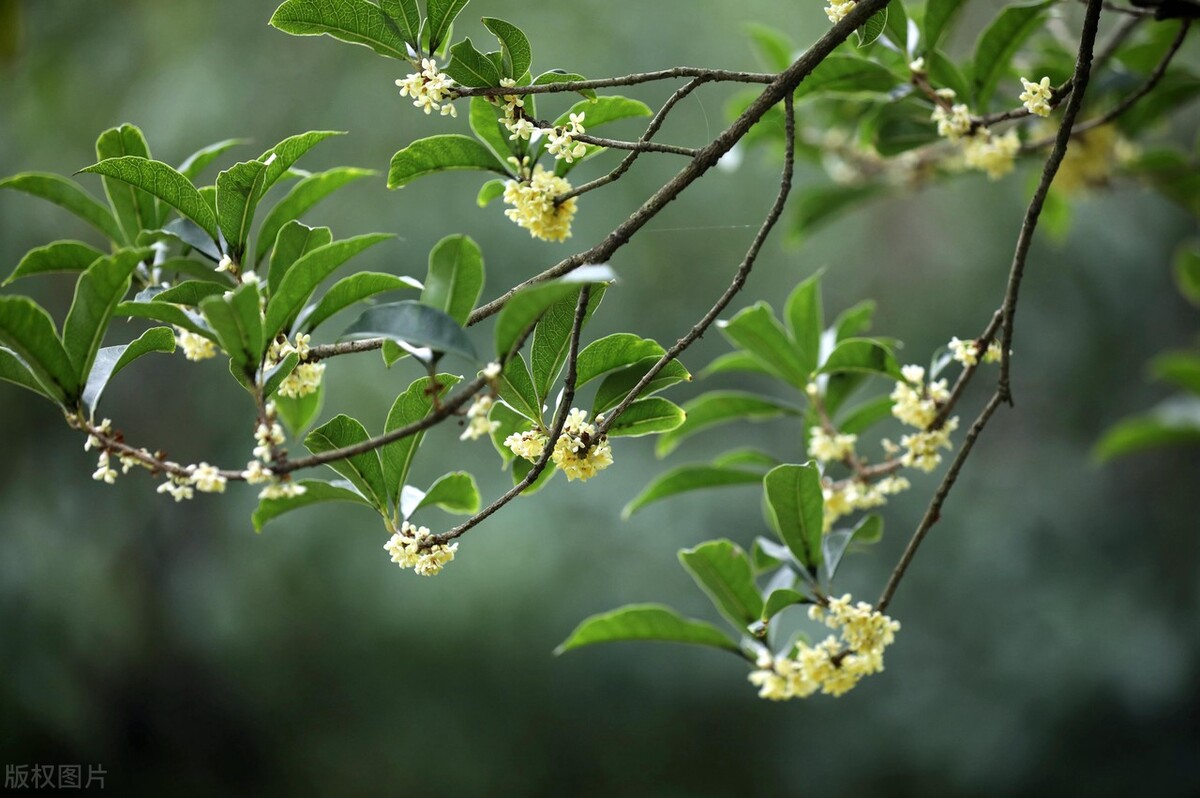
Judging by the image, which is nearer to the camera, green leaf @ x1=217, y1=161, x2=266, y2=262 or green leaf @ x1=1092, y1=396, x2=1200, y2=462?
green leaf @ x1=217, y1=161, x2=266, y2=262

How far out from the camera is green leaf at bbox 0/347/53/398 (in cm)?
69

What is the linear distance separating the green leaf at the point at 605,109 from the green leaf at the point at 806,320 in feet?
1.20

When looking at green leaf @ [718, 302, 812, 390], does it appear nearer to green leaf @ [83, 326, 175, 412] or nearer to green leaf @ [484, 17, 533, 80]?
green leaf @ [484, 17, 533, 80]

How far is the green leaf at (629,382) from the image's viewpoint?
0.75 metres

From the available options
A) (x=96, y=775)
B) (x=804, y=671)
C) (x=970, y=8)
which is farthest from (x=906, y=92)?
(x=970, y=8)

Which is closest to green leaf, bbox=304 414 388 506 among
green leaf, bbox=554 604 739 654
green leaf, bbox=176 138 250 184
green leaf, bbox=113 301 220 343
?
green leaf, bbox=113 301 220 343

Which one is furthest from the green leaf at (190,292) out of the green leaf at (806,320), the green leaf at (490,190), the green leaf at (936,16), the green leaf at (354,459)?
the green leaf at (936,16)

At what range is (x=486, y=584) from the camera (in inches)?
119

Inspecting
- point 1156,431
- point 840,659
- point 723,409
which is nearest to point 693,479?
point 723,409

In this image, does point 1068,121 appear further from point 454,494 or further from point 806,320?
point 454,494

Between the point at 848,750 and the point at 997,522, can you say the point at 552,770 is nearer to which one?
the point at 848,750

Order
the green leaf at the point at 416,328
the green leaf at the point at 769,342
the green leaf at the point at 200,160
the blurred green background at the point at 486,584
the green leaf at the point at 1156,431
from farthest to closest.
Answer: the blurred green background at the point at 486,584
the green leaf at the point at 1156,431
the green leaf at the point at 769,342
the green leaf at the point at 200,160
the green leaf at the point at 416,328

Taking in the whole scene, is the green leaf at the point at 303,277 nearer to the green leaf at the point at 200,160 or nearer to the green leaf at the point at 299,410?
the green leaf at the point at 299,410

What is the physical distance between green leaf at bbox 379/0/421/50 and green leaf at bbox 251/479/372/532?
1.17 ft
